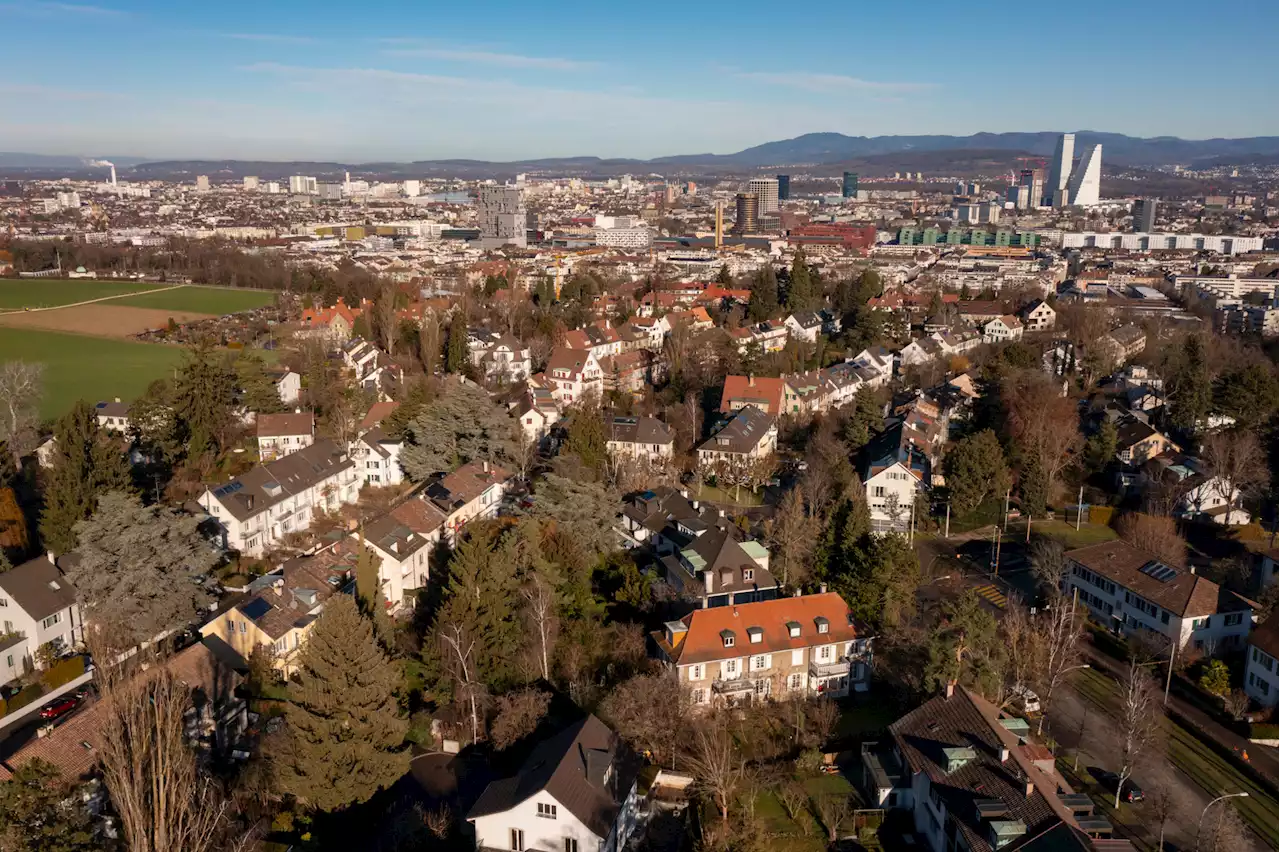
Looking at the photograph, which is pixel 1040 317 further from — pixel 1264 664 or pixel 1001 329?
pixel 1264 664

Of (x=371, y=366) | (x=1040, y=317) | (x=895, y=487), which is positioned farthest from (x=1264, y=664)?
(x=1040, y=317)

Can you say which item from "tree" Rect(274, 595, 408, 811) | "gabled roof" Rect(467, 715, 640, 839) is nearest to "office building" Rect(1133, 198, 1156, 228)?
"gabled roof" Rect(467, 715, 640, 839)

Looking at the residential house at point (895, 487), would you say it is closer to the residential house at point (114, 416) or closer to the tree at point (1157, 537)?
the tree at point (1157, 537)

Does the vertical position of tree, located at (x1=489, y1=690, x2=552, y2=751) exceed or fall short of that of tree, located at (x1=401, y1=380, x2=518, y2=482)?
it falls short

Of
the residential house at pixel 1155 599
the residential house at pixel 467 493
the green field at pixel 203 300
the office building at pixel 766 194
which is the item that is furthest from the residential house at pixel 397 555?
the office building at pixel 766 194

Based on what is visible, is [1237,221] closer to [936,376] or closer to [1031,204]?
[1031,204]

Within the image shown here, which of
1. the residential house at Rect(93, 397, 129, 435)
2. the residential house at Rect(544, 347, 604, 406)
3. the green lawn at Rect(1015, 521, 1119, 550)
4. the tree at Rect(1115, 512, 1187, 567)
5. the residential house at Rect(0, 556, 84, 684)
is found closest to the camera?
the residential house at Rect(0, 556, 84, 684)

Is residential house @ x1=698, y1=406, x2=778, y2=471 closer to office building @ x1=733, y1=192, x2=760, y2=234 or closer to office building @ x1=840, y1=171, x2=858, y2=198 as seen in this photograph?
office building @ x1=733, y1=192, x2=760, y2=234
